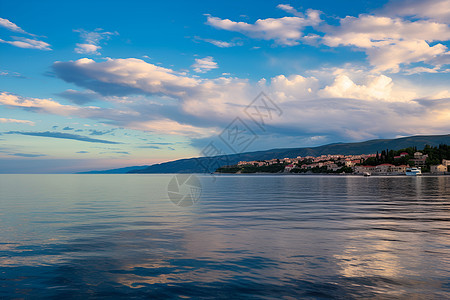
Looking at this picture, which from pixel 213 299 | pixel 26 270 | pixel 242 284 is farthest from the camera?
pixel 26 270

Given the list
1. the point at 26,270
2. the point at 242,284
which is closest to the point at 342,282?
the point at 242,284

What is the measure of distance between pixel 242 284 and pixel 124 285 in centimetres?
451

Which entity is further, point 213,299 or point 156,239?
point 156,239

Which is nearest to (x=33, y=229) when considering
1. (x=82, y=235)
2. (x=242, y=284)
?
(x=82, y=235)

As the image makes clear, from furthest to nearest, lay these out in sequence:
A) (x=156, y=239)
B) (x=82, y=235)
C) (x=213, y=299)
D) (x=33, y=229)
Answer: (x=33, y=229)
(x=82, y=235)
(x=156, y=239)
(x=213, y=299)

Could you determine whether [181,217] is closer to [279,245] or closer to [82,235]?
[82,235]

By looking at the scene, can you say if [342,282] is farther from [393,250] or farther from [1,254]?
[1,254]

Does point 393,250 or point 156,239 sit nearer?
point 393,250

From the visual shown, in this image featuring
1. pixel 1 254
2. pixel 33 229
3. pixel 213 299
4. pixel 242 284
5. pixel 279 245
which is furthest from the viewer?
pixel 33 229

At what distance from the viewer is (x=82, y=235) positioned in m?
23.7

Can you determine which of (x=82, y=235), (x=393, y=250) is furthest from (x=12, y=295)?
(x=393, y=250)

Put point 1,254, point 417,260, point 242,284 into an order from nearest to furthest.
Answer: point 242,284
point 417,260
point 1,254

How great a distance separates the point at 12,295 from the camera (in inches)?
472

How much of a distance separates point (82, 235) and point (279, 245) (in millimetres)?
13646
